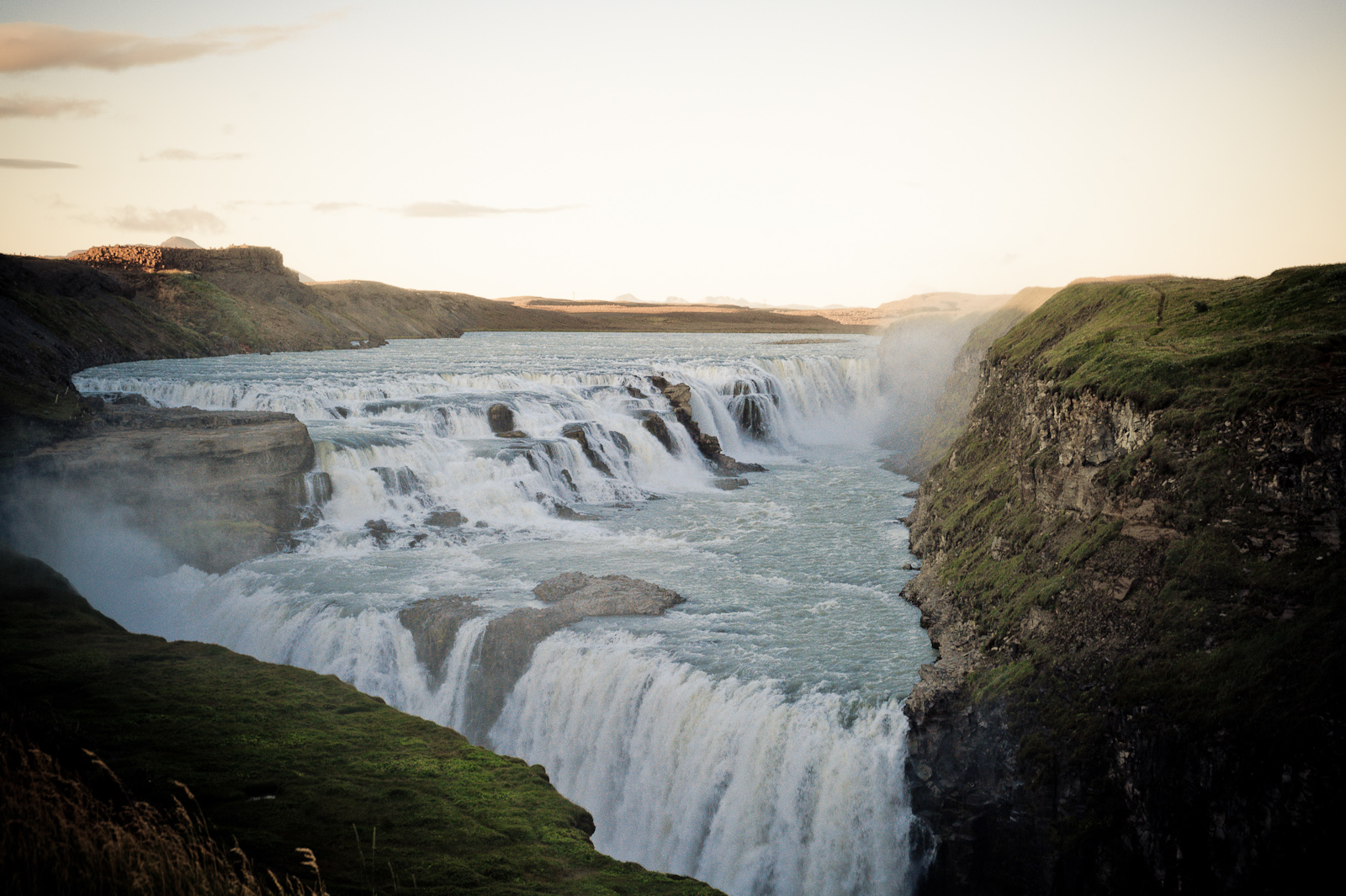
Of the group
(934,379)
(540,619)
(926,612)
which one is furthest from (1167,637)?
(934,379)

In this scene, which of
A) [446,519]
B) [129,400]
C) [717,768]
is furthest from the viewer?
[129,400]

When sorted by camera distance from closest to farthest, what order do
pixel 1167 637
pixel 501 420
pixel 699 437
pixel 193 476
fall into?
pixel 1167 637, pixel 193 476, pixel 501 420, pixel 699 437

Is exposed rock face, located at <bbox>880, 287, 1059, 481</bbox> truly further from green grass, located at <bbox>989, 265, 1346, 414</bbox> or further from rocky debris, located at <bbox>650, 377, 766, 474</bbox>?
green grass, located at <bbox>989, 265, 1346, 414</bbox>

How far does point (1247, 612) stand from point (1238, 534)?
1036mm

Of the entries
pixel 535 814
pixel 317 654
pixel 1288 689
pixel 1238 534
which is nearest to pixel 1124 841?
pixel 1288 689

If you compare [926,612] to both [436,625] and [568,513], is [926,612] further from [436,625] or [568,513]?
[568,513]

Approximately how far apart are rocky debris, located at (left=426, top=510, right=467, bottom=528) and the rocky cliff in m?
13.9

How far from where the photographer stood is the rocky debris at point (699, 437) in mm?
31516

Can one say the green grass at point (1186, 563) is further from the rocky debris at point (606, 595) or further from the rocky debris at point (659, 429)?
the rocky debris at point (659, 429)

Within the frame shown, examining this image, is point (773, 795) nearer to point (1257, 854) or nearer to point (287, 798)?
point (1257, 854)

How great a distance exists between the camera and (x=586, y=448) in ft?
91.8

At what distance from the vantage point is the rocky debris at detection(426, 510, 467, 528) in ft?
72.0

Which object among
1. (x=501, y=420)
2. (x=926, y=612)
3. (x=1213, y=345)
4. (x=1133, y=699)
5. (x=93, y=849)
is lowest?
(x=926, y=612)

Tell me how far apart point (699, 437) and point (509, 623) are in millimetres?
18811
